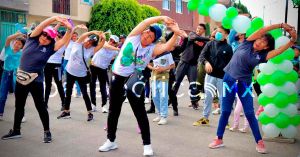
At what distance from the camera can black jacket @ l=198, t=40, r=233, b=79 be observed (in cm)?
634

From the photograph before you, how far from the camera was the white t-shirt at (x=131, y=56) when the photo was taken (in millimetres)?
4543

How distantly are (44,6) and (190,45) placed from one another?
14.3 meters

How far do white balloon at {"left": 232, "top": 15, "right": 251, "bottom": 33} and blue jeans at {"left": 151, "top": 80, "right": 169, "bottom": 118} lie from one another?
229cm

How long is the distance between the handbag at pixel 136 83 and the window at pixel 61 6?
1826 centimetres

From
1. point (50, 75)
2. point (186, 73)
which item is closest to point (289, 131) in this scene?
point (186, 73)

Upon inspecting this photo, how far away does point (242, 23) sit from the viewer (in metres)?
5.02

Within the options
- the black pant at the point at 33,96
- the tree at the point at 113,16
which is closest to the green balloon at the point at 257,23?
the black pant at the point at 33,96

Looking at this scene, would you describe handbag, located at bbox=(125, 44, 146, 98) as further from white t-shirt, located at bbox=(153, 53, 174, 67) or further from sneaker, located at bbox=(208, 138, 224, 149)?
white t-shirt, located at bbox=(153, 53, 174, 67)

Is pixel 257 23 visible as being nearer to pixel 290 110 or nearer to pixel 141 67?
pixel 290 110

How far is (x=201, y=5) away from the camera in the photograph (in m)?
5.29

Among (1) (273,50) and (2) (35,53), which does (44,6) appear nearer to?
(2) (35,53)

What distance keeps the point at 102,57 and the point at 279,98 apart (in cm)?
420

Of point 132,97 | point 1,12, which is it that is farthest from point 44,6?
point 132,97

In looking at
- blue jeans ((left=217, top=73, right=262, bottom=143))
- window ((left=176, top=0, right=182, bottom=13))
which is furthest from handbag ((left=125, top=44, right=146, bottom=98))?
window ((left=176, top=0, right=182, bottom=13))
